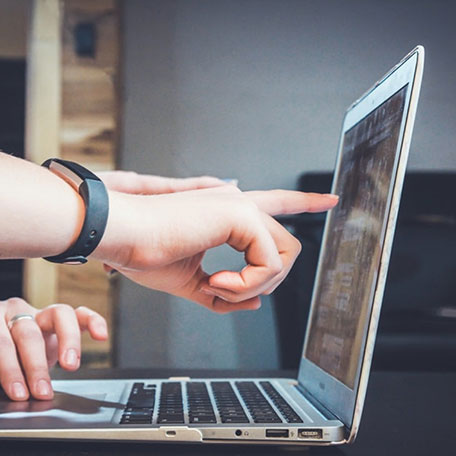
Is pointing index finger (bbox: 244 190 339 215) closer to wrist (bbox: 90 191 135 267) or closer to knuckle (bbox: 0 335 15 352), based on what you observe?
wrist (bbox: 90 191 135 267)

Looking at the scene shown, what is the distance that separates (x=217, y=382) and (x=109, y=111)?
1.81m

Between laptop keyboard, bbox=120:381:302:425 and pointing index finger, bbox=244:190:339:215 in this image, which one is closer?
laptop keyboard, bbox=120:381:302:425

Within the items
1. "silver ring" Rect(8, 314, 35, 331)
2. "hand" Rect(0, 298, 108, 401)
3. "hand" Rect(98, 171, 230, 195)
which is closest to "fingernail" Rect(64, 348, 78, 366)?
"hand" Rect(0, 298, 108, 401)

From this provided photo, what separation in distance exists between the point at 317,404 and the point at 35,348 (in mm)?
365

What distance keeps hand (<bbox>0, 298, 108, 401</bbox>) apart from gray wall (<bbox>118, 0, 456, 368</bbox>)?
169 cm

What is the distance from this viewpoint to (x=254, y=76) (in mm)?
2549

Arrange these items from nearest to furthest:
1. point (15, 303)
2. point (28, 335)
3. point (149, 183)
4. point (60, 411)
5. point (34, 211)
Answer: point (34, 211), point (60, 411), point (28, 335), point (15, 303), point (149, 183)

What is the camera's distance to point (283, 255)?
78 centimetres

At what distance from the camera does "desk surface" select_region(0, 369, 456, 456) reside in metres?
0.65

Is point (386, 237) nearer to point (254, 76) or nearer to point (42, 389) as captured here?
point (42, 389)

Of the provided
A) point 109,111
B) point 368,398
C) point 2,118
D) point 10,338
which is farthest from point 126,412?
point 2,118

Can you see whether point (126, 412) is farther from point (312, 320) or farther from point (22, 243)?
point (312, 320)

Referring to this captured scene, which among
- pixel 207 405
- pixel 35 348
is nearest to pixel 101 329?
pixel 35 348

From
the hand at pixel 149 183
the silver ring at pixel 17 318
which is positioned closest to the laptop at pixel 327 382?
the silver ring at pixel 17 318
